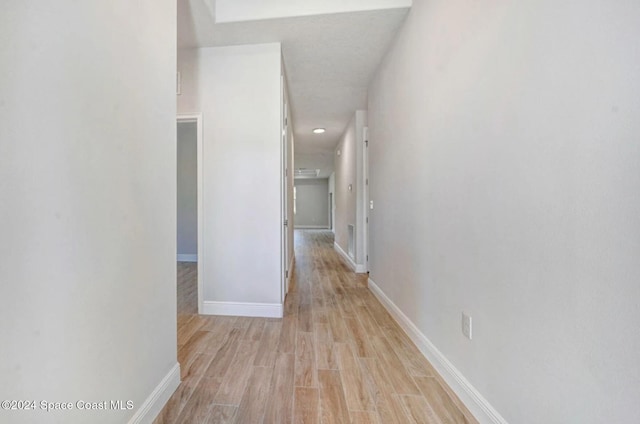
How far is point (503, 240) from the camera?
1132 millimetres

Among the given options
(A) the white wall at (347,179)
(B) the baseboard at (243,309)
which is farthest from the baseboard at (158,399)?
(A) the white wall at (347,179)

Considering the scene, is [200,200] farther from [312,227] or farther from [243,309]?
[312,227]

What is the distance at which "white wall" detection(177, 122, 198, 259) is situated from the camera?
5223mm

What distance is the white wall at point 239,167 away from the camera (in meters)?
2.47

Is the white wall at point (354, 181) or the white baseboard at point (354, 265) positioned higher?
the white wall at point (354, 181)

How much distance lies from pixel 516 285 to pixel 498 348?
1.05ft

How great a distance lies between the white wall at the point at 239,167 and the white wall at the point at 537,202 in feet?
4.49

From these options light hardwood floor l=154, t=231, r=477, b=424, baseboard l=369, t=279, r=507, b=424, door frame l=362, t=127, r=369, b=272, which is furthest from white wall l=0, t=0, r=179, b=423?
door frame l=362, t=127, r=369, b=272

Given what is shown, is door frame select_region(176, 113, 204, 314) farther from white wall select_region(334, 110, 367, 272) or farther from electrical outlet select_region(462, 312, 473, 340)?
white wall select_region(334, 110, 367, 272)

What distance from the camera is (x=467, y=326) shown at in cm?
137

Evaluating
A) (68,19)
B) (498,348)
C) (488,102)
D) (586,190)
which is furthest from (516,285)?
(68,19)

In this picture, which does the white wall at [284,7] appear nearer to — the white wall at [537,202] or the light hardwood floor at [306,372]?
the white wall at [537,202]

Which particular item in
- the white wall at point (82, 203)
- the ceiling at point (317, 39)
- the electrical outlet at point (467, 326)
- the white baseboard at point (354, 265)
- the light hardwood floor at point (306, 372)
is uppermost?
the ceiling at point (317, 39)

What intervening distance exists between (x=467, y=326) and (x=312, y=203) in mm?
11654
